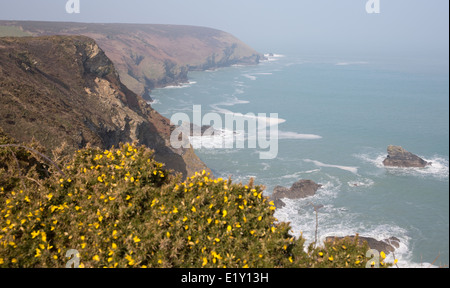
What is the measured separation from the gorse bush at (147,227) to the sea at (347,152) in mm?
2488

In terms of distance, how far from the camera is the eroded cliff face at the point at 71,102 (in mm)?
21766

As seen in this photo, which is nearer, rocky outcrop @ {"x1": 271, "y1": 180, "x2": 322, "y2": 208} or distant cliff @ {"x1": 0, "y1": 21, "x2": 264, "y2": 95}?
rocky outcrop @ {"x1": 271, "y1": 180, "x2": 322, "y2": 208}

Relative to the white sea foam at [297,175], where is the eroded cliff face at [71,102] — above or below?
above

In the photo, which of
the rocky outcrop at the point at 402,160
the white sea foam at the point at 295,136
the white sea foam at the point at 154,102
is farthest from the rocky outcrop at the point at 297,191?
the white sea foam at the point at 154,102

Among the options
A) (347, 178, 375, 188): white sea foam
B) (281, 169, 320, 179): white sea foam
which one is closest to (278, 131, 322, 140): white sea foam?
(281, 169, 320, 179): white sea foam

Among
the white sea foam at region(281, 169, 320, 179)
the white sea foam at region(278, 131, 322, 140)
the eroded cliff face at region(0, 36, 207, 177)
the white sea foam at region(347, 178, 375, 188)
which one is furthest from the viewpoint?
the white sea foam at region(278, 131, 322, 140)

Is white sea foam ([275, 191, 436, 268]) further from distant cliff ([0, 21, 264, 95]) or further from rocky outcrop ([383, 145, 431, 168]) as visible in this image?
distant cliff ([0, 21, 264, 95])

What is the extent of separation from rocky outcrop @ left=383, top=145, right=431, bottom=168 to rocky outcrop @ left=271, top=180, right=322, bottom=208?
15.1 m

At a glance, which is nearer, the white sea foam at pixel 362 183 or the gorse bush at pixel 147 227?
the gorse bush at pixel 147 227

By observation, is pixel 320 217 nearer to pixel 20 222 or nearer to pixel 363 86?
pixel 20 222

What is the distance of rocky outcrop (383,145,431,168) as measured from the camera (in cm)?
4488

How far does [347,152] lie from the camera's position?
5009 cm

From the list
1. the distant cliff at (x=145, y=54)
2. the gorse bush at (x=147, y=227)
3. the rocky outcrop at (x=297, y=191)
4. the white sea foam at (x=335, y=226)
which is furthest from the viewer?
the distant cliff at (x=145, y=54)

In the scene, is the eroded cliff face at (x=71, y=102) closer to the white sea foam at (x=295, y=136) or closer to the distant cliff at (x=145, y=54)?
the white sea foam at (x=295, y=136)
